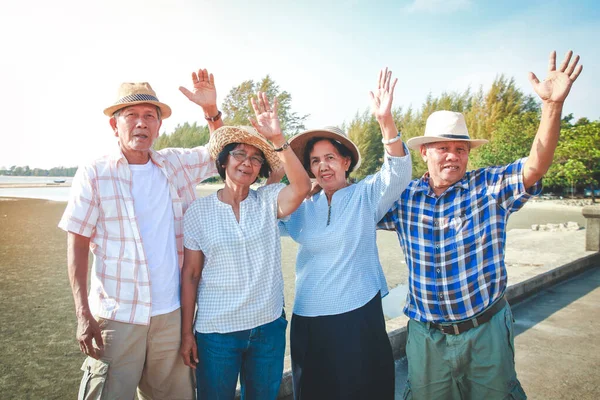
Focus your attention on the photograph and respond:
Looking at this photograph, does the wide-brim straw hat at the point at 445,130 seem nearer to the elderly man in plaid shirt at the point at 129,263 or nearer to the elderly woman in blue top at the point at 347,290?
the elderly woman in blue top at the point at 347,290

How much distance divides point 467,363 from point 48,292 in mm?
6929

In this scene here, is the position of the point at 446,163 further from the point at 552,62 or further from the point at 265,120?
the point at 265,120

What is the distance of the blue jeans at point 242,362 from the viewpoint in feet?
7.45

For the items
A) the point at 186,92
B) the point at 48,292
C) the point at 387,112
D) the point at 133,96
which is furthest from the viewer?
the point at 48,292

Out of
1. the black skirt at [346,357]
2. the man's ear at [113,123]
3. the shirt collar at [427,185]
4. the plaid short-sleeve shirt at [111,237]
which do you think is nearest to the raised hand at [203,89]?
the man's ear at [113,123]

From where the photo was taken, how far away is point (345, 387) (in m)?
2.30

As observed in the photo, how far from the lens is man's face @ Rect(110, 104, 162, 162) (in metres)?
2.48

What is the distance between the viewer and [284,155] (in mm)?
2334

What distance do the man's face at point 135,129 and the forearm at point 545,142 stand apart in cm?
227

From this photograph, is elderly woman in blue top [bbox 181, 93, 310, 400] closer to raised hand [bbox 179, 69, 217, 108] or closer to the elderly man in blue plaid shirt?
raised hand [bbox 179, 69, 217, 108]

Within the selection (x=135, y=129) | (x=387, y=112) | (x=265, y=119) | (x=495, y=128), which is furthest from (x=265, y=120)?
(x=495, y=128)

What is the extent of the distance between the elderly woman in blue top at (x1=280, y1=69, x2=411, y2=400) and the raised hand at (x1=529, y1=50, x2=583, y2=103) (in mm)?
804

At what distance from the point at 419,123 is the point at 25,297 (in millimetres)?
38466

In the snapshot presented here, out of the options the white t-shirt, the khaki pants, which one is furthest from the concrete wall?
the white t-shirt
